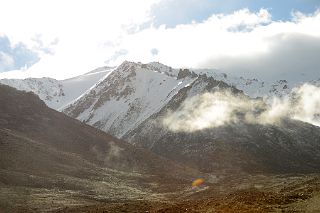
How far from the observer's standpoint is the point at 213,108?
649 ft

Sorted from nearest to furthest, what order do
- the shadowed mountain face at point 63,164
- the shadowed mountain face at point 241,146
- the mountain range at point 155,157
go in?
the shadowed mountain face at point 63,164 < the mountain range at point 155,157 < the shadowed mountain face at point 241,146

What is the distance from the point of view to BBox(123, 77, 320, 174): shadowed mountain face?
155000mm

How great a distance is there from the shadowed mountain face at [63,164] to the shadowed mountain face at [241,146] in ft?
89.2

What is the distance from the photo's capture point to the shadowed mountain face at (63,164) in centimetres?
7775

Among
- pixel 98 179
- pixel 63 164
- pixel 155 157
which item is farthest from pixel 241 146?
pixel 63 164

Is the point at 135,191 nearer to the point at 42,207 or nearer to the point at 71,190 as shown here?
the point at 71,190

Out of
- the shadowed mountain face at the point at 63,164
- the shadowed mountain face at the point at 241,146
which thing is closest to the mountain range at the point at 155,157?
the shadowed mountain face at the point at 63,164

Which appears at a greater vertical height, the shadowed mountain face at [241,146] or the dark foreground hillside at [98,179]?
the shadowed mountain face at [241,146]

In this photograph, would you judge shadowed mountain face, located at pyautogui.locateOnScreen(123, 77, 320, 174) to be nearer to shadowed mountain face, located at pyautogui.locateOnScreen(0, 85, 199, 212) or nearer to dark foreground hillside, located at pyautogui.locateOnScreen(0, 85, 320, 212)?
dark foreground hillside, located at pyautogui.locateOnScreen(0, 85, 320, 212)

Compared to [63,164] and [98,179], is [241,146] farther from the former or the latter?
[63,164]

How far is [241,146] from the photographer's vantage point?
557 ft

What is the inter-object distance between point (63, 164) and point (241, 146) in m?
82.5

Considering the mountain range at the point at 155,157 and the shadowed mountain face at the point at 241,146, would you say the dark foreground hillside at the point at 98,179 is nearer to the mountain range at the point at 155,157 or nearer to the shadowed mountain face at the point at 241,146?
the mountain range at the point at 155,157

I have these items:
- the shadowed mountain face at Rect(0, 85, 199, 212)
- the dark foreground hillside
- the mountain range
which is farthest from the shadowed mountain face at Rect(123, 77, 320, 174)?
the shadowed mountain face at Rect(0, 85, 199, 212)
